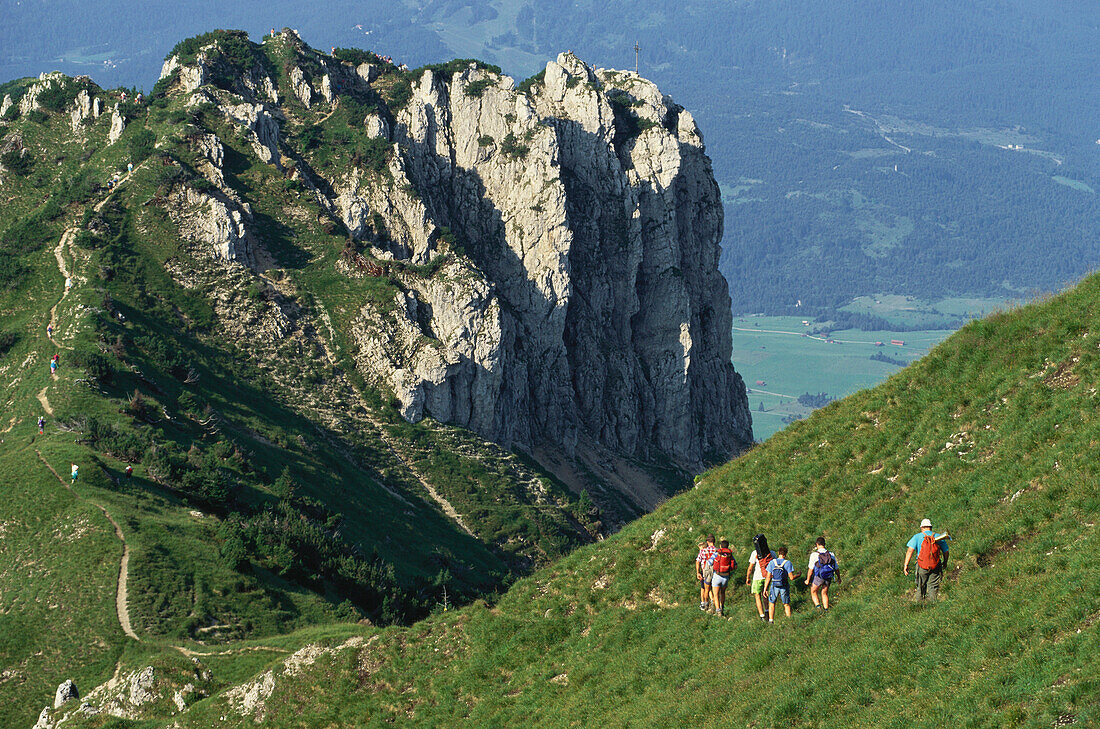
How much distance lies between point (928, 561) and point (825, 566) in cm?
420

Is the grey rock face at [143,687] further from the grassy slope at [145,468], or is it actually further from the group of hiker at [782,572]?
the group of hiker at [782,572]

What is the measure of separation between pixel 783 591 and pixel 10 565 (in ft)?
175

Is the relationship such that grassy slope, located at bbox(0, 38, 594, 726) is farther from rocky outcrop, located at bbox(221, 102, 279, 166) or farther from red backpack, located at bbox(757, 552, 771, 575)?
red backpack, located at bbox(757, 552, 771, 575)

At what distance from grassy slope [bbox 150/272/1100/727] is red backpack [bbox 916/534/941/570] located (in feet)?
3.46

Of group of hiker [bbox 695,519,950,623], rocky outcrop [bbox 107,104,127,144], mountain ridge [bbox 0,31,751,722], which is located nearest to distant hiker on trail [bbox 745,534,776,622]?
group of hiker [bbox 695,519,950,623]

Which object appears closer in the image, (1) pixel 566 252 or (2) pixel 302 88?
(1) pixel 566 252

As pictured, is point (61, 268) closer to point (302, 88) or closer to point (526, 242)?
point (302, 88)

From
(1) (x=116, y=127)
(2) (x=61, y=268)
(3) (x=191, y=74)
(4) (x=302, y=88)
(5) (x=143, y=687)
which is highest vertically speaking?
(4) (x=302, y=88)

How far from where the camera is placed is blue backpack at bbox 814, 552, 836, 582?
36.7 metres

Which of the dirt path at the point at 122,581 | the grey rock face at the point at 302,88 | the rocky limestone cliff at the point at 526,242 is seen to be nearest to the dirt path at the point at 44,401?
the dirt path at the point at 122,581

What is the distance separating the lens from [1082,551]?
30.8m

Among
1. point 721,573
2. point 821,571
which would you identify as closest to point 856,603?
point 821,571

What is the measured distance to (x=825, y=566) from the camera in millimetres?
36781

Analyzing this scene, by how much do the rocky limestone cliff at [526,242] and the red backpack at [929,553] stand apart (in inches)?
3603
